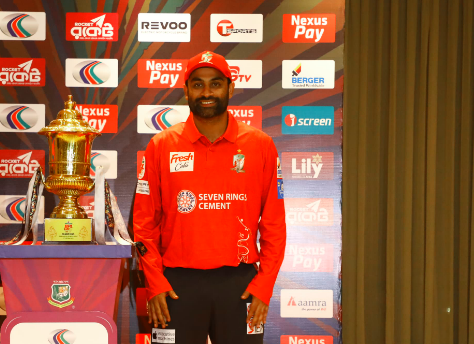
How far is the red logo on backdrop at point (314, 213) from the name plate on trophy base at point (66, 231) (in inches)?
44.8

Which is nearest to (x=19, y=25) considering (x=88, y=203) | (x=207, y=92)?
(x=88, y=203)

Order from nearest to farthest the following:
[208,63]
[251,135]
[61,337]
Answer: [61,337] → [208,63] → [251,135]

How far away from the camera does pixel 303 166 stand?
244 centimetres

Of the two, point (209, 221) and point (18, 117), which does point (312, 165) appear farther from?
point (18, 117)

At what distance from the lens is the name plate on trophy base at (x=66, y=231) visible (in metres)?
1.69

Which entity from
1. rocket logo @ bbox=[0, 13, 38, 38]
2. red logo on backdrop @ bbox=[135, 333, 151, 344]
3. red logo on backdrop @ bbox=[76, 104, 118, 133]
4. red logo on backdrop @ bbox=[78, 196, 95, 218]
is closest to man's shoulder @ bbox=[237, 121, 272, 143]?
red logo on backdrop @ bbox=[76, 104, 118, 133]

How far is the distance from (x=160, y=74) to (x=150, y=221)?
0.98m

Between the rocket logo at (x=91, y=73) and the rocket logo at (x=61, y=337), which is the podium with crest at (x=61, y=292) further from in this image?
the rocket logo at (x=91, y=73)

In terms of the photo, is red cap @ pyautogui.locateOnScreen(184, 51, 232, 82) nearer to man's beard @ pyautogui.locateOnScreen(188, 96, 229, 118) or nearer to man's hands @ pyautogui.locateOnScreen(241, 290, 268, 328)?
man's beard @ pyautogui.locateOnScreen(188, 96, 229, 118)

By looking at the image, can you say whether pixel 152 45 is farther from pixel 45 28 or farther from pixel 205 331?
pixel 205 331

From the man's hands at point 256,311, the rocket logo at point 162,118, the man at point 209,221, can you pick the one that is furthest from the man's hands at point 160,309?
the rocket logo at point 162,118

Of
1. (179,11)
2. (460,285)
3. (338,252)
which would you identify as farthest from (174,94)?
(460,285)

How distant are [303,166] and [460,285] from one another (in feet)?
3.76

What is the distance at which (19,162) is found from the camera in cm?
242
